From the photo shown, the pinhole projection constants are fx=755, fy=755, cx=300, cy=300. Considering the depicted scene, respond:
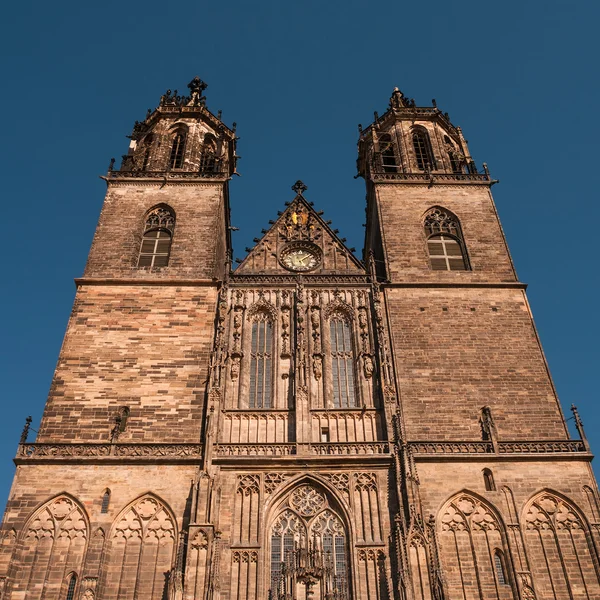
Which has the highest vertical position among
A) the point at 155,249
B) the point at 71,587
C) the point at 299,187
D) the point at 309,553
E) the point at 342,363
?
the point at 299,187

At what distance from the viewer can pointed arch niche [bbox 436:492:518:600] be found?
13.7 m

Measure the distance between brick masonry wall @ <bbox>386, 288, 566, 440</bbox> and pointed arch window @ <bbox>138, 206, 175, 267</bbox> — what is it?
20.3ft

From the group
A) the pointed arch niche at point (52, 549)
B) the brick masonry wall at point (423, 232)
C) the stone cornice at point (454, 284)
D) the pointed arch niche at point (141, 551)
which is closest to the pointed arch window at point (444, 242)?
the brick masonry wall at point (423, 232)

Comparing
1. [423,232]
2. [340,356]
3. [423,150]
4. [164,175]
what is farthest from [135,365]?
[423,150]

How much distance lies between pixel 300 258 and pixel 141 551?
362 inches

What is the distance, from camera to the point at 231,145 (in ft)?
86.6

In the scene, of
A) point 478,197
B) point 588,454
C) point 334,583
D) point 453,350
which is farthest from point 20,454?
point 478,197

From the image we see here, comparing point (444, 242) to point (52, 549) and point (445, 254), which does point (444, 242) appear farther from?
point (52, 549)

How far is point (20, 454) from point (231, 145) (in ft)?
47.1

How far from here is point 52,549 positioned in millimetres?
14078

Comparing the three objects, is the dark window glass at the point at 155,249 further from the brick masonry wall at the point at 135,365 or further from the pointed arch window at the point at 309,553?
Result: the pointed arch window at the point at 309,553

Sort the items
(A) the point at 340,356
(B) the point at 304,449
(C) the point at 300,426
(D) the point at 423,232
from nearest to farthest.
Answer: (B) the point at 304,449 < (C) the point at 300,426 < (A) the point at 340,356 < (D) the point at 423,232

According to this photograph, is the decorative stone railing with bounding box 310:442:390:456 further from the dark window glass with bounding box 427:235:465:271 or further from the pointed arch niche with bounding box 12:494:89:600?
the dark window glass with bounding box 427:235:465:271

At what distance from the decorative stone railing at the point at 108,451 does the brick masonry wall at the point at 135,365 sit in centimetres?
30
